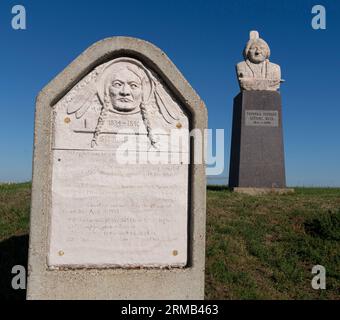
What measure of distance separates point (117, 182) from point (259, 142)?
787cm

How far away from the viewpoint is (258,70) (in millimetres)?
10742

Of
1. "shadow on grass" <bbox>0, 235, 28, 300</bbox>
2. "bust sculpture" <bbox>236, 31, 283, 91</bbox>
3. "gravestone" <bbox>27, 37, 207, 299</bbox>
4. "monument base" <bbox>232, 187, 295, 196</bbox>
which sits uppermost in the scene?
"bust sculpture" <bbox>236, 31, 283, 91</bbox>

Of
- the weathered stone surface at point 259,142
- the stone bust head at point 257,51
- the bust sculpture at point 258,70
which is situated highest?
the stone bust head at point 257,51

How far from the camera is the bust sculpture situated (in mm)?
10625

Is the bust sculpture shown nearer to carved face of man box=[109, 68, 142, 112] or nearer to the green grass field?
the green grass field

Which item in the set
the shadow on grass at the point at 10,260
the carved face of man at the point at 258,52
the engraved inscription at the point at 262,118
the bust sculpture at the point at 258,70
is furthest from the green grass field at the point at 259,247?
the carved face of man at the point at 258,52

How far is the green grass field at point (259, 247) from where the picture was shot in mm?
4562

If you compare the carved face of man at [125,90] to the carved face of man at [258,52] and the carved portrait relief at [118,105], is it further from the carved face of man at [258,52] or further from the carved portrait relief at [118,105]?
the carved face of man at [258,52]

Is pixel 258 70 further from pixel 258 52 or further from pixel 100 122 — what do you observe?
pixel 100 122

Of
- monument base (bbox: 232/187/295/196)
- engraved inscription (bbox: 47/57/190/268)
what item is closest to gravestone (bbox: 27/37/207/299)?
engraved inscription (bbox: 47/57/190/268)

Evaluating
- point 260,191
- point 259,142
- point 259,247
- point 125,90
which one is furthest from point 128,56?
point 259,142

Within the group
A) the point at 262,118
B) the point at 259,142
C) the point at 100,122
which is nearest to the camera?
the point at 100,122

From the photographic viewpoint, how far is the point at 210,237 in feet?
18.7

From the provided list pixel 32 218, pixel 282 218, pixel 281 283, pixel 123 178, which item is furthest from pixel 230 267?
pixel 32 218
